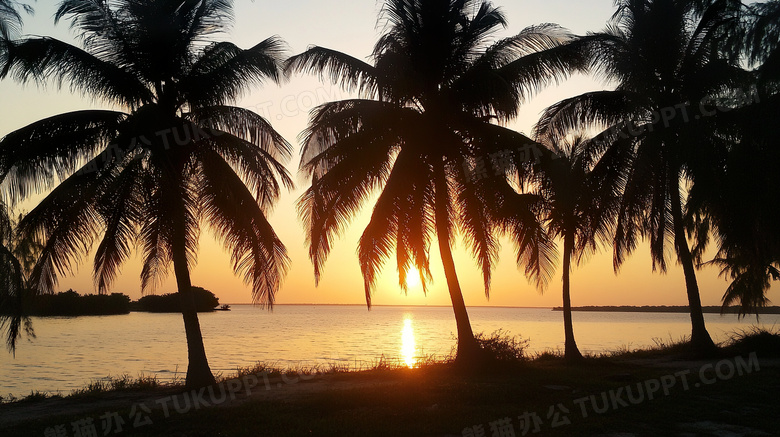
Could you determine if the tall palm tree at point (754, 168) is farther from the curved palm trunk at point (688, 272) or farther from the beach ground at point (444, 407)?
the beach ground at point (444, 407)

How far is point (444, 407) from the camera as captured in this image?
403 inches

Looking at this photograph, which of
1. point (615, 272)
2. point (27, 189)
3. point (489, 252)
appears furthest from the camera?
point (615, 272)

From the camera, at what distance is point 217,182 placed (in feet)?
45.5

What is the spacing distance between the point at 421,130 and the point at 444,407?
8.17 metres

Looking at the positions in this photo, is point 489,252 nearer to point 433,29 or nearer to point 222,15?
point 433,29

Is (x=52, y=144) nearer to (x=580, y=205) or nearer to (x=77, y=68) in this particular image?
(x=77, y=68)

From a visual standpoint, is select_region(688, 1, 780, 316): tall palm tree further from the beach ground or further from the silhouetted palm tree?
the beach ground

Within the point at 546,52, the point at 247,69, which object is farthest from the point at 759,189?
the point at 247,69

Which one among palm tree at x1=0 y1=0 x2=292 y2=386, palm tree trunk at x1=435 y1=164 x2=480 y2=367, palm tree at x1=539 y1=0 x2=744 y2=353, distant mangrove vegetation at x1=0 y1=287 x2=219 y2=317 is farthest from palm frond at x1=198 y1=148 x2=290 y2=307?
distant mangrove vegetation at x1=0 y1=287 x2=219 y2=317

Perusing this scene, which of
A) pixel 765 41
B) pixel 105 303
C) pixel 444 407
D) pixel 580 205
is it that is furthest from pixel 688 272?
pixel 105 303

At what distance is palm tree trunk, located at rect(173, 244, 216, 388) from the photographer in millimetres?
13805

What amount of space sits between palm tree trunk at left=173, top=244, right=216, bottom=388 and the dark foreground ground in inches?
17.6

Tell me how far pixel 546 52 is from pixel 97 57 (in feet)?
37.7

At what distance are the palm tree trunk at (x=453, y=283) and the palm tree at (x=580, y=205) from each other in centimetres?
272
